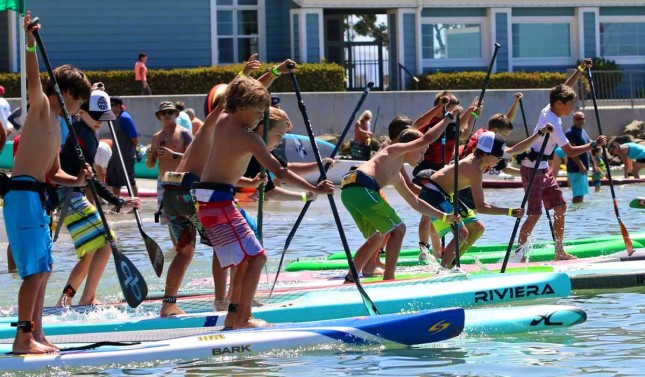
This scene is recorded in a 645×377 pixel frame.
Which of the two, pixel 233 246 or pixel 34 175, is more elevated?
pixel 34 175

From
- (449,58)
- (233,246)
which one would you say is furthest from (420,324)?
(449,58)

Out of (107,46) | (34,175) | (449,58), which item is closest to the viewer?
(34,175)

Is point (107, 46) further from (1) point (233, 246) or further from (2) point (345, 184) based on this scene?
(1) point (233, 246)

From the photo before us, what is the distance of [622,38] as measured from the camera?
3688cm

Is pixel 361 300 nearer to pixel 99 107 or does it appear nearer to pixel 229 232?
pixel 229 232

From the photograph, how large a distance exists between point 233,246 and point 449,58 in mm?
27848

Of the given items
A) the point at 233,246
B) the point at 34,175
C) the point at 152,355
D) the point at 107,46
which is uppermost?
the point at 107,46

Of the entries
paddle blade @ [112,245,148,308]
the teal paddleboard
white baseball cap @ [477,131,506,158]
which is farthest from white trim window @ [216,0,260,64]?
paddle blade @ [112,245,148,308]

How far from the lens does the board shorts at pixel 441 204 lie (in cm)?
1141

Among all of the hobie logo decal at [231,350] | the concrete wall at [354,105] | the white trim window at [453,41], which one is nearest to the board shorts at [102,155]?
the hobie logo decal at [231,350]

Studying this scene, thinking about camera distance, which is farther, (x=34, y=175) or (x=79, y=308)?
(x=79, y=308)

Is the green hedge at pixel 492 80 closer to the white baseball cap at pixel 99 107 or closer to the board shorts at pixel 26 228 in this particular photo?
the white baseball cap at pixel 99 107

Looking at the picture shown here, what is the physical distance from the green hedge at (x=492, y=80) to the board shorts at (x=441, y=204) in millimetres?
20711

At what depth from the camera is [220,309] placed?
9141mm
